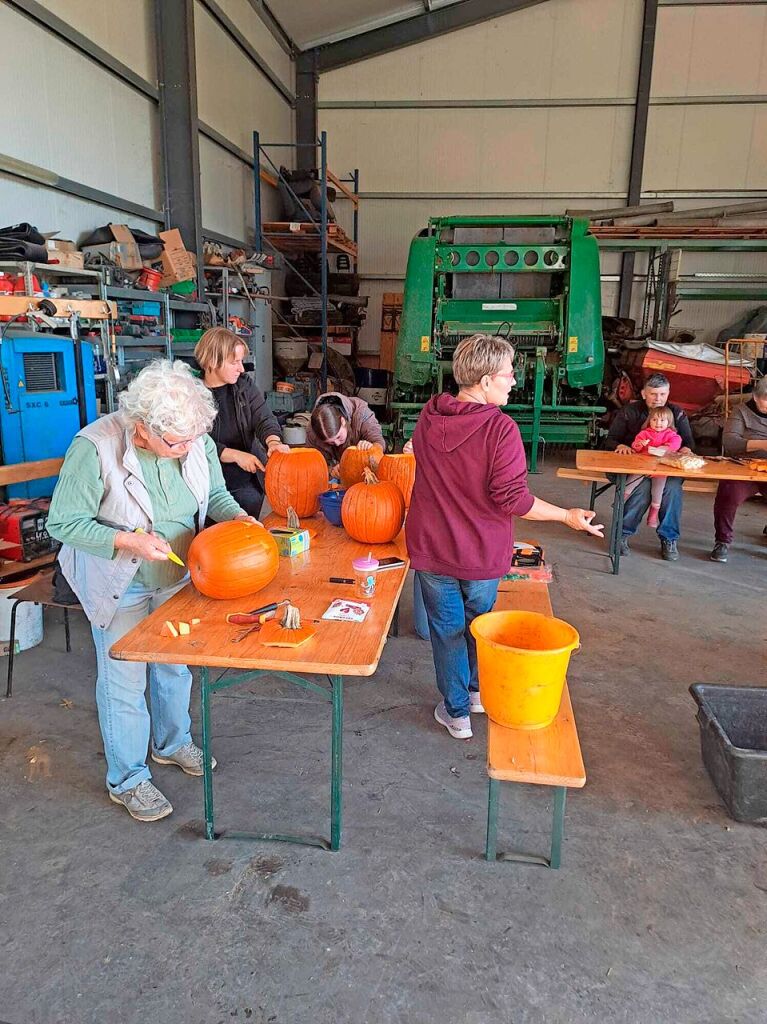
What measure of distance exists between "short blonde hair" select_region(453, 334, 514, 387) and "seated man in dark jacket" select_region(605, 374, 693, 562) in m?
3.05

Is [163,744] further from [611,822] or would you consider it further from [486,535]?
[611,822]

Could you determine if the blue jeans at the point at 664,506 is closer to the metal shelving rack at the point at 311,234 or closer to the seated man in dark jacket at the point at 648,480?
the seated man in dark jacket at the point at 648,480

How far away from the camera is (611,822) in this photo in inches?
99.3

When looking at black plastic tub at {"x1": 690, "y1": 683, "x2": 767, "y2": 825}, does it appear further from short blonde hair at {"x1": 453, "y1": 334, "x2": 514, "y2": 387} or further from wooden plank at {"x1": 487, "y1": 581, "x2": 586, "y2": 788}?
short blonde hair at {"x1": 453, "y1": 334, "x2": 514, "y2": 387}

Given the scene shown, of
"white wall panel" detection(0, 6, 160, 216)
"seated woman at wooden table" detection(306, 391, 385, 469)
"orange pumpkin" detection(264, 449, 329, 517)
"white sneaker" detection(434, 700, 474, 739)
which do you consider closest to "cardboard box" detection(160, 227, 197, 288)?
"white wall panel" detection(0, 6, 160, 216)

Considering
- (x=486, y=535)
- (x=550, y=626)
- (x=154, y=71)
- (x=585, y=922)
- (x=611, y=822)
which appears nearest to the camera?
(x=585, y=922)

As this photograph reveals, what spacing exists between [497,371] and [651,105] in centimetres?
1213

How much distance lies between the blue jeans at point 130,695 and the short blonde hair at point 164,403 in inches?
22.5

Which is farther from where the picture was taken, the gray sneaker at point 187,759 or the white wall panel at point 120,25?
the white wall panel at point 120,25

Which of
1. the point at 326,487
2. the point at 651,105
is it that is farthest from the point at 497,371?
the point at 651,105

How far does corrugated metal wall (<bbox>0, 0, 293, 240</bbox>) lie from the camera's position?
5.93m

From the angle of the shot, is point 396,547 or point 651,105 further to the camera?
point 651,105

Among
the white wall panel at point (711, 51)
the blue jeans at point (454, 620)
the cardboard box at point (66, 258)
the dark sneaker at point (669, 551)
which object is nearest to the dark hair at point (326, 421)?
the blue jeans at point (454, 620)

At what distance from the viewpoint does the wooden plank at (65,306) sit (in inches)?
188
